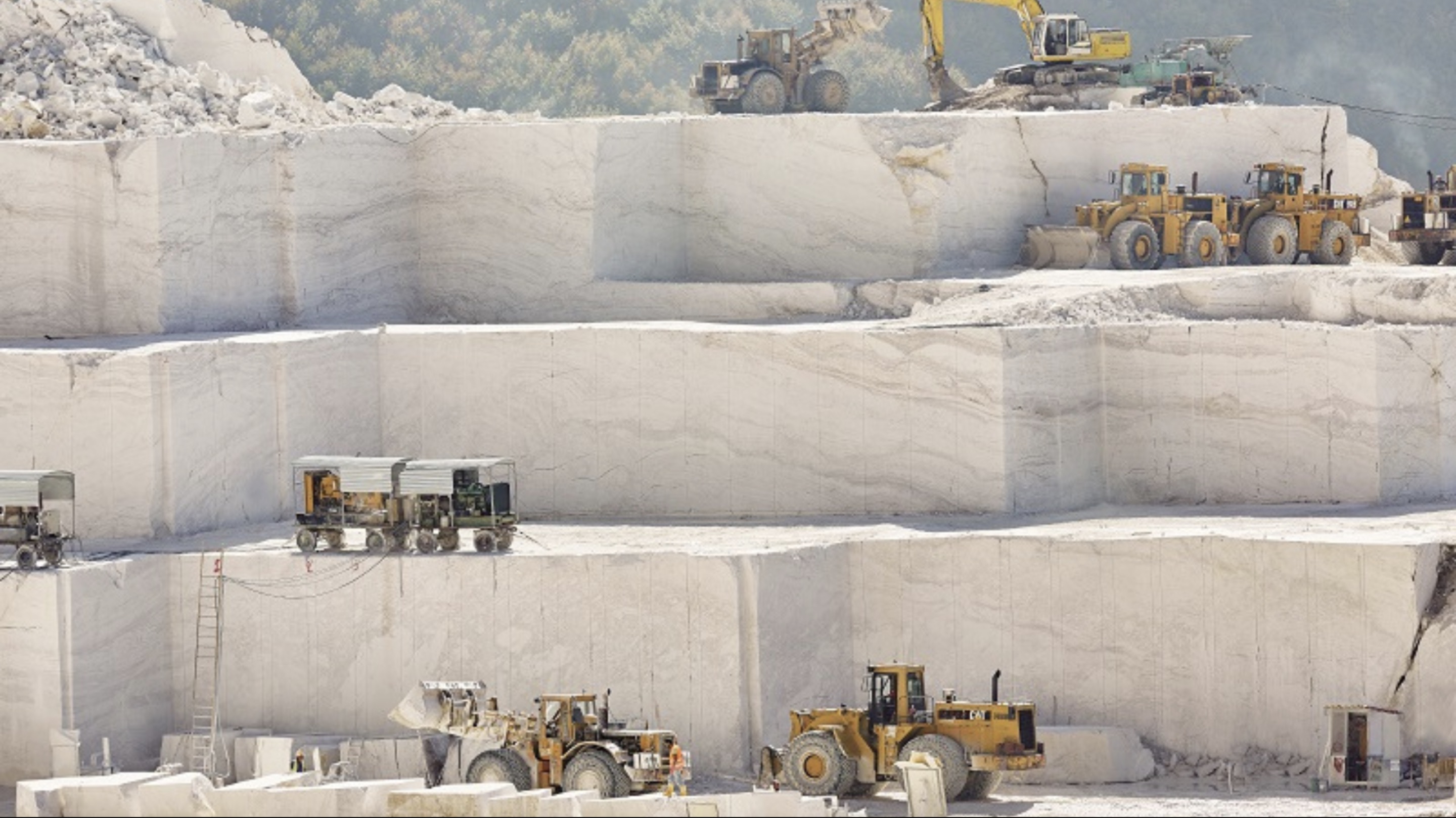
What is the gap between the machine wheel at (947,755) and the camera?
30.9 meters

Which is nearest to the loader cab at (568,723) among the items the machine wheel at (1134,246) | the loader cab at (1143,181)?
the machine wheel at (1134,246)

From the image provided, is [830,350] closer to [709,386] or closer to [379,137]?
[709,386]

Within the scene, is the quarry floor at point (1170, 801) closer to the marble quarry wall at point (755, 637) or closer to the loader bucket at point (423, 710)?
the marble quarry wall at point (755, 637)

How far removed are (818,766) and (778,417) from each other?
6.51 meters

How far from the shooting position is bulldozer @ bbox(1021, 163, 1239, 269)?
4094 centimetres

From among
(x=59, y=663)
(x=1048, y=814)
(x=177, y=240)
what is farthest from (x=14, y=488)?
(x=1048, y=814)

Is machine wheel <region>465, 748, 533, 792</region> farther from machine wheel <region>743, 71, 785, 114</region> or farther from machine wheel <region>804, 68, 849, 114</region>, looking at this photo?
machine wheel <region>804, 68, 849, 114</region>

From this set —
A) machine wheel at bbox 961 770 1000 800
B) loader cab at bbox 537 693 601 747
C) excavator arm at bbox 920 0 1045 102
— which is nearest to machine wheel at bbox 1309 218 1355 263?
excavator arm at bbox 920 0 1045 102

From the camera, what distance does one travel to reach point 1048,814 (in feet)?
101

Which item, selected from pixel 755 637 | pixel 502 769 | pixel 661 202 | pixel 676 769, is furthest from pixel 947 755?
pixel 661 202

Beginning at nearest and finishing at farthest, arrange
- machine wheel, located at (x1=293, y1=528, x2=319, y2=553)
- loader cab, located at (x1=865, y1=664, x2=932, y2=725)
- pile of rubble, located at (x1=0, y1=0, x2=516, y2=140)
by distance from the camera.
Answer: loader cab, located at (x1=865, y1=664, x2=932, y2=725), machine wheel, located at (x1=293, y1=528, x2=319, y2=553), pile of rubble, located at (x1=0, y1=0, x2=516, y2=140)

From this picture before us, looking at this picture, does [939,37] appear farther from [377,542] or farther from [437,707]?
[437,707]

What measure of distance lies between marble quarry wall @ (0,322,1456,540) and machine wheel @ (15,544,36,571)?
215cm

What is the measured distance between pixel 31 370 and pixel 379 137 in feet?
23.5
